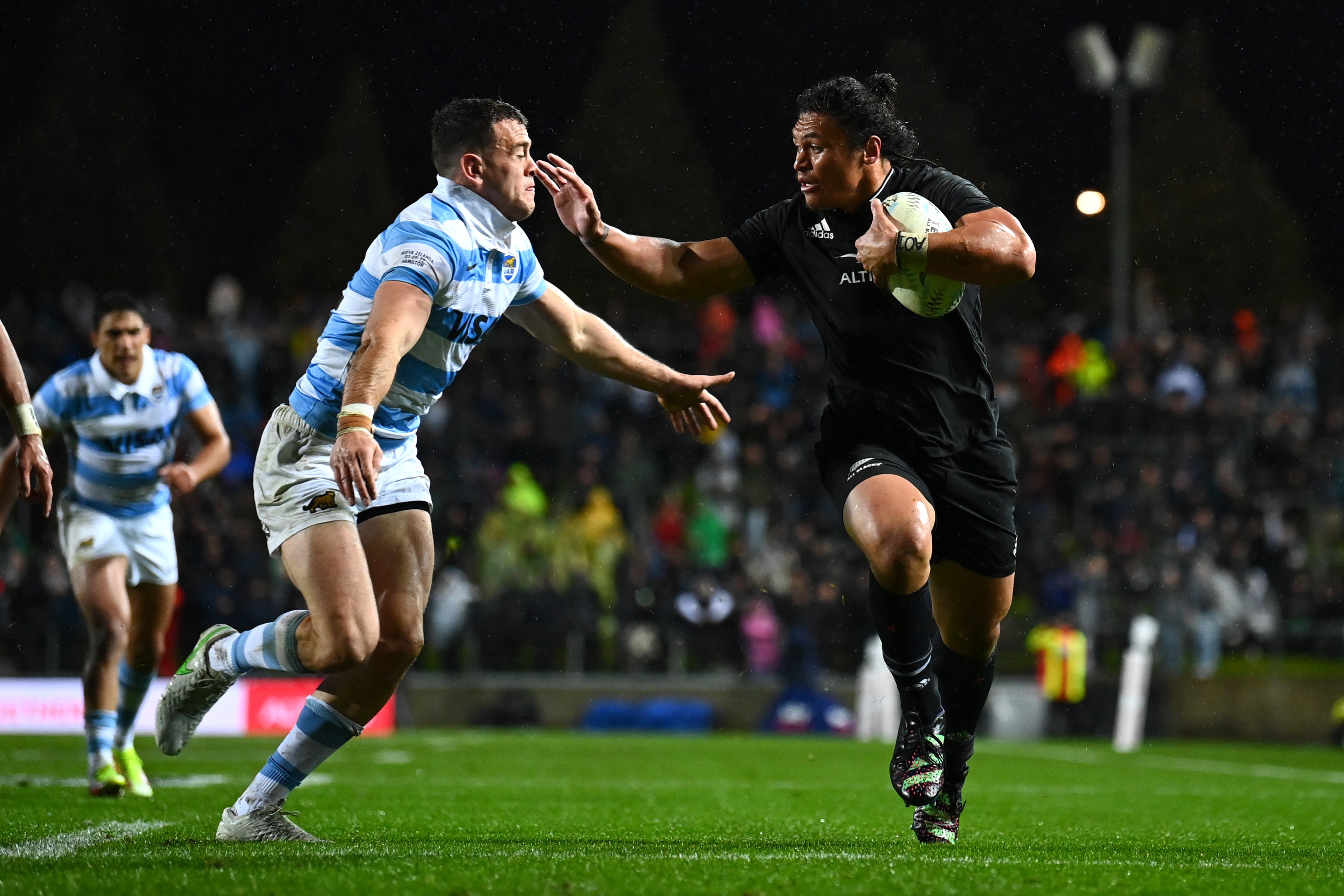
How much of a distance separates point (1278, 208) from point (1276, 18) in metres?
25.7

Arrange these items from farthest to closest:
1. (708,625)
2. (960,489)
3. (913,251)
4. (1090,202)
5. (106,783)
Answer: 1. (1090,202)
2. (708,625)
3. (106,783)
4. (960,489)
5. (913,251)

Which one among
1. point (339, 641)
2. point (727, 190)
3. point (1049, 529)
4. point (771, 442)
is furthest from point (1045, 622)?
point (727, 190)

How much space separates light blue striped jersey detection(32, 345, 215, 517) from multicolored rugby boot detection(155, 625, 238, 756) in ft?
9.58

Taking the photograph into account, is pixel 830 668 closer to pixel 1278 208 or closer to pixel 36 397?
pixel 36 397

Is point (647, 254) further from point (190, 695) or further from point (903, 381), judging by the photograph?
point (190, 695)

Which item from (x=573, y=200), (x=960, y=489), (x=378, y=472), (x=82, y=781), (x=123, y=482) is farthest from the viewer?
(x=82, y=781)

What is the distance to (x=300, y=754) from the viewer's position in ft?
17.2

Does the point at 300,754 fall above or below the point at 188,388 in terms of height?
below

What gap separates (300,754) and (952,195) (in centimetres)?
301

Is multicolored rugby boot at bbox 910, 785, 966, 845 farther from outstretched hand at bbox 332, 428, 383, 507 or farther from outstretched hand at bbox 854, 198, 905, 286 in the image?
outstretched hand at bbox 332, 428, 383, 507

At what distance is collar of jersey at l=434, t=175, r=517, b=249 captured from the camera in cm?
540

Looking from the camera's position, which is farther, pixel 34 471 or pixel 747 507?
pixel 747 507

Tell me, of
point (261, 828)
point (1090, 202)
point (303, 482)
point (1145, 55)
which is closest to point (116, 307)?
point (303, 482)

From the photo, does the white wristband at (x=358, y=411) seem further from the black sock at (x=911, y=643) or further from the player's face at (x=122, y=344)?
the player's face at (x=122, y=344)
